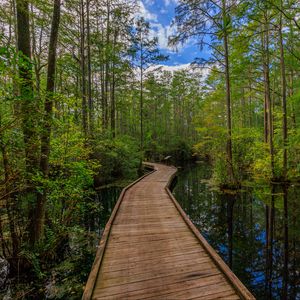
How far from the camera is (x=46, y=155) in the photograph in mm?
3971

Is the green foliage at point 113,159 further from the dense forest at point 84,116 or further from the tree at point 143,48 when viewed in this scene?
the tree at point 143,48

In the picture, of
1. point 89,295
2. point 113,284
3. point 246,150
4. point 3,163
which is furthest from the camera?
point 246,150

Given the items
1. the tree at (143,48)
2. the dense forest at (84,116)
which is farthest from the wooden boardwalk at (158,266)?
the tree at (143,48)

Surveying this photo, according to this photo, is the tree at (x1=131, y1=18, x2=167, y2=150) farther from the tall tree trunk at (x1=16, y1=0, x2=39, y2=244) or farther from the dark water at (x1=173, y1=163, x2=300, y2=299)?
the tall tree trunk at (x1=16, y1=0, x2=39, y2=244)

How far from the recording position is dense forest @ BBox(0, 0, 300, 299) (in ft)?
11.0

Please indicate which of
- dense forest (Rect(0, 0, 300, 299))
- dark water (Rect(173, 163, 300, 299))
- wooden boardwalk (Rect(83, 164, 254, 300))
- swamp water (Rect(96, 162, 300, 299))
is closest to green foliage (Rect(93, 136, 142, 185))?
dense forest (Rect(0, 0, 300, 299))

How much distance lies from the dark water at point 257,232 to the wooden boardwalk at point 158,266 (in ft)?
3.81

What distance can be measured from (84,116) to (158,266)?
25.4 feet

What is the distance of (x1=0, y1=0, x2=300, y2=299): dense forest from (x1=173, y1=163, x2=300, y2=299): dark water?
5.86 ft

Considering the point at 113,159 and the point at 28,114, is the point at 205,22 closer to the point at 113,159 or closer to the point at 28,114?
the point at 113,159

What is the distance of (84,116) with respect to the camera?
9.17m

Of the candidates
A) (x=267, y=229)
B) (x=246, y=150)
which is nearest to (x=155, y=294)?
(x=267, y=229)

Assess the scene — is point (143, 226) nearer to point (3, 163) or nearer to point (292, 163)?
point (3, 163)

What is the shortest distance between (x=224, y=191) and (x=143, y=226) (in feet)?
20.4
